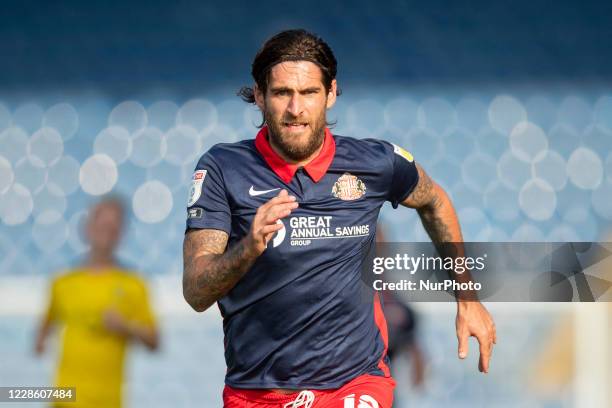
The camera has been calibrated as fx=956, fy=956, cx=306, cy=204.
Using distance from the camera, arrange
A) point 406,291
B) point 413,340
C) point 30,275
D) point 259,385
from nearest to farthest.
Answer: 1. point 259,385
2. point 406,291
3. point 413,340
4. point 30,275

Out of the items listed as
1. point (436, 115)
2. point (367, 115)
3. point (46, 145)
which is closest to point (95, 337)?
point (46, 145)

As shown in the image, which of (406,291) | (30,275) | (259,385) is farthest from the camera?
(30,275)

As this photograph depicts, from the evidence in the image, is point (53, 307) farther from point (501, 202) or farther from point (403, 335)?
point (501, 202)

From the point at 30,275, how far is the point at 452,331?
240 cm

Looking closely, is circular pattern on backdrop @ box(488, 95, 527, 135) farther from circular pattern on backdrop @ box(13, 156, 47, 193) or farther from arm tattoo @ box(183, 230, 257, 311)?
arm tattoo @ box(183, 230, 257, 311)

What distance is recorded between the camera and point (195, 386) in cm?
529

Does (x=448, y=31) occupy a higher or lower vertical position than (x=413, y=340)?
higher

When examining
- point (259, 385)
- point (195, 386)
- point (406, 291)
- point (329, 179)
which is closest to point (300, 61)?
point (329, 179)

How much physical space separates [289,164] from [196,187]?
0.30 meters

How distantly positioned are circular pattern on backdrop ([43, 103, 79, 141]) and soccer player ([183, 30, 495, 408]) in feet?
9.36

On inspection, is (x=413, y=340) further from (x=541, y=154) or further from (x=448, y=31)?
(x=448, y=31)

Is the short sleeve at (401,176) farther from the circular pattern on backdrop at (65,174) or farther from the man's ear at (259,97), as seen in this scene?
the circular pattern on backdrop at (65,174)

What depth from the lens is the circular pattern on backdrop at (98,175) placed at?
5551 millimetres

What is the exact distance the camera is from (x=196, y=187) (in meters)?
2.90
